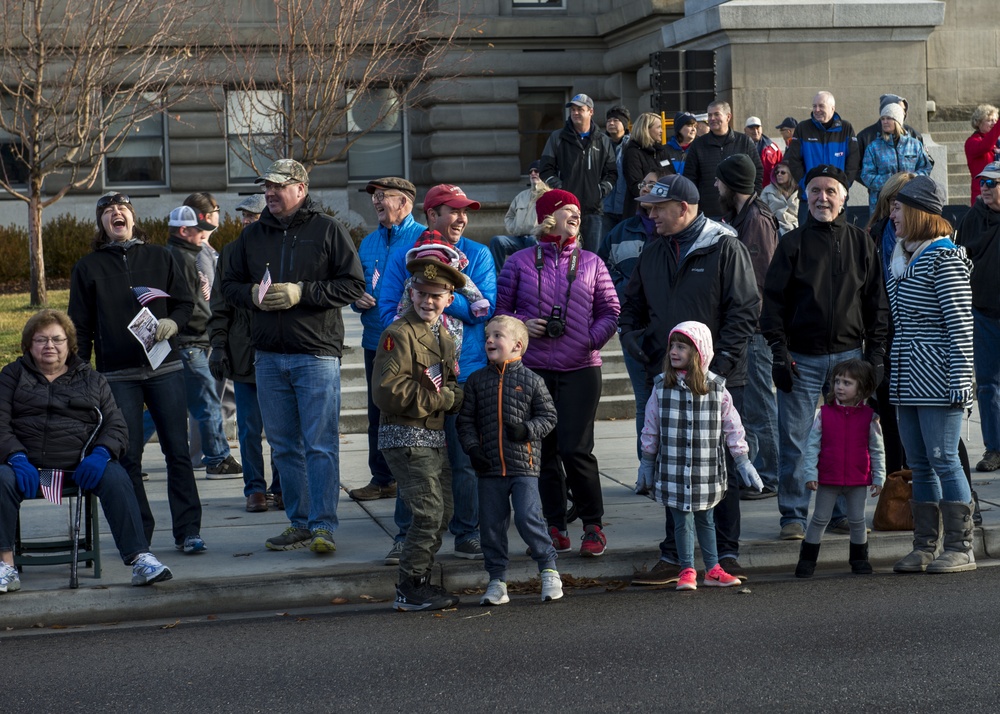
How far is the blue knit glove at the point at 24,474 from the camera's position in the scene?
7.07m

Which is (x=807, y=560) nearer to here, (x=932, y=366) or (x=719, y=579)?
(x=719, y=579)

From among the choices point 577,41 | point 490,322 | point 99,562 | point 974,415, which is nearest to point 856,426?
point 490,322

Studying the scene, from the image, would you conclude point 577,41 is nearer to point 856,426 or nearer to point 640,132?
point 640,132

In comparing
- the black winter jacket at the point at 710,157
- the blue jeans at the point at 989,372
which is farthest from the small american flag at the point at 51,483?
the black winter jacket at the point at 710,157

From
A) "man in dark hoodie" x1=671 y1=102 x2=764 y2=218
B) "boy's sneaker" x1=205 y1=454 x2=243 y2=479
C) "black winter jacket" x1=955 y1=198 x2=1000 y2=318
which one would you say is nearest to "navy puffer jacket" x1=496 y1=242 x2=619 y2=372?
"black winter jacket" x1=955 y1=198 x2=1000 y2=318

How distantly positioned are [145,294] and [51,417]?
0.94 m

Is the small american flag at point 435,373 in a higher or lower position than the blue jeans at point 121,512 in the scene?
higher

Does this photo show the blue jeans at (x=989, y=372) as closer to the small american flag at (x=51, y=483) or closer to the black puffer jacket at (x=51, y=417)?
the black puffer jacket at (x=51, y=417)

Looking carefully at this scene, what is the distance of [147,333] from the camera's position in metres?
7.69

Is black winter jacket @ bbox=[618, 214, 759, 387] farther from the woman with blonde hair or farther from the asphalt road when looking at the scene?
the woman with blonde hair

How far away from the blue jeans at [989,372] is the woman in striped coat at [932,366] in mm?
2443

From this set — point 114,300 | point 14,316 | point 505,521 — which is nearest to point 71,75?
point 14,316

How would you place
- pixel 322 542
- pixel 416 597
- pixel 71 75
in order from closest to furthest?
pixel 416 597 → pixel 322 542 → pixel 71 75

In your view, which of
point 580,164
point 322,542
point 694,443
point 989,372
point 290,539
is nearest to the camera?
point 694,443
